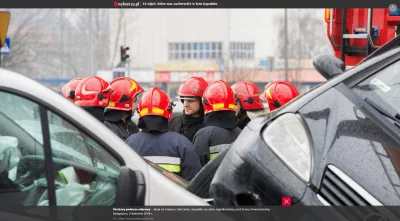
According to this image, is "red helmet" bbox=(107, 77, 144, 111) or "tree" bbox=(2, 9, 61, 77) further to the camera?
"tree" bbox=(2, 9, 61, 77)

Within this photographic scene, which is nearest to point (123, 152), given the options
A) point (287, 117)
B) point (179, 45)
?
point (287, 117)

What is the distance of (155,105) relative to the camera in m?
6.09

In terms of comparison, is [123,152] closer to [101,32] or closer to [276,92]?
[276,92]

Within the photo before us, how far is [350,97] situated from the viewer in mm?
3141

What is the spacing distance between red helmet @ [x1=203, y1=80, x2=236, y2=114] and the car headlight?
13.0 feet

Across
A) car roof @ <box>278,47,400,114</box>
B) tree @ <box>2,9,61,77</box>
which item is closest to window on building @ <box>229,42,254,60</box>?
tree @ <box>2,9,61,77</box>

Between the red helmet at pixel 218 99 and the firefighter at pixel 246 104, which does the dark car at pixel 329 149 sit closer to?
the red helmet at pixel 218 99

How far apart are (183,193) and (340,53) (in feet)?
16.0

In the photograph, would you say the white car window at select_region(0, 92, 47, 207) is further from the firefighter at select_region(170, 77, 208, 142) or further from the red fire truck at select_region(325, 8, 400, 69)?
the firefighter at select_region(170, 77, 208, 142)

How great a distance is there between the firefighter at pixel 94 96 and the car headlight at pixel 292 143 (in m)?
4.26

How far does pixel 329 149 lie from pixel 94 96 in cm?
458

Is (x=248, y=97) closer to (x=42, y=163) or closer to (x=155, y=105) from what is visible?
(x=155, y=105)

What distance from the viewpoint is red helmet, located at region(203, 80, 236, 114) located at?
718cm

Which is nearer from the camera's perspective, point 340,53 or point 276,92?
point 340,53
